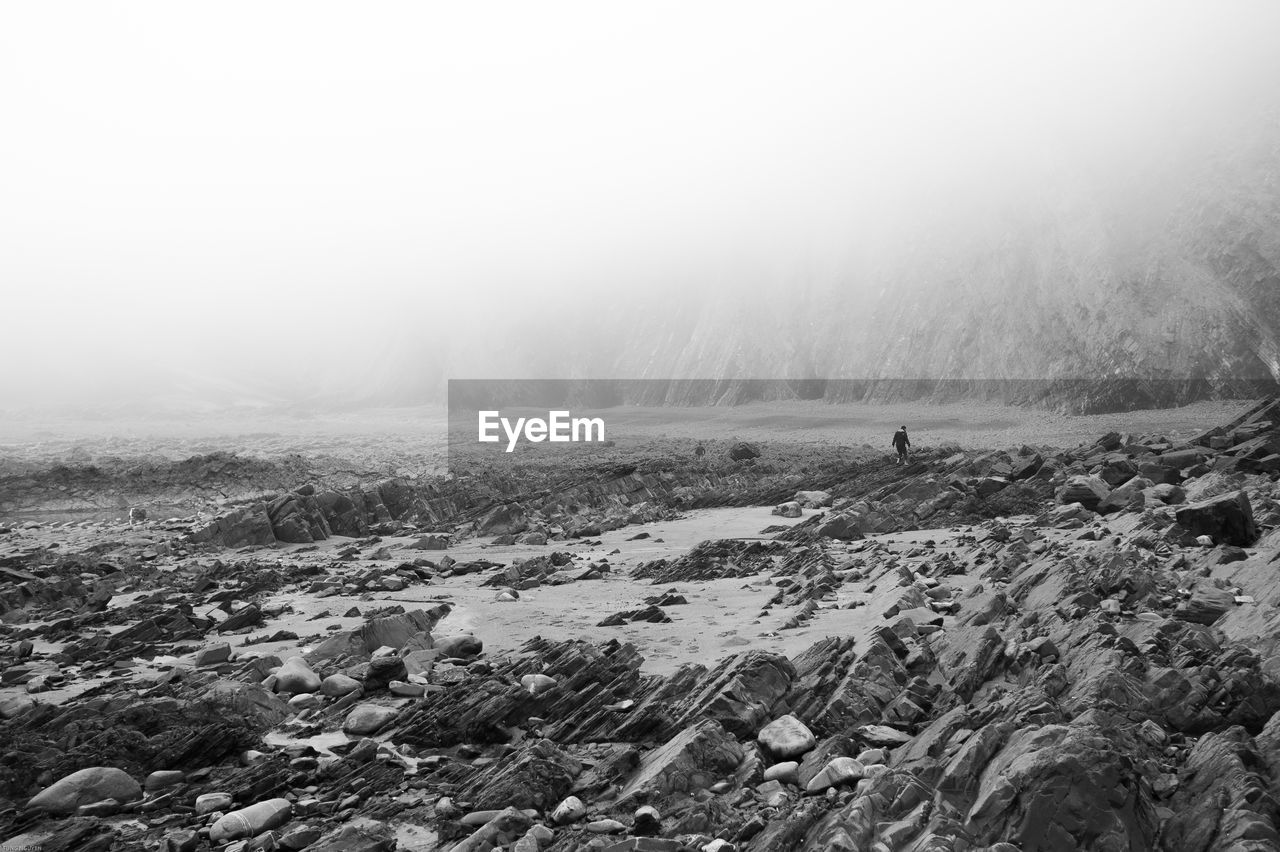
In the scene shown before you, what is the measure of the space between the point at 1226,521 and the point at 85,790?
13.4 m

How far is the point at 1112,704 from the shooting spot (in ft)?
19.9

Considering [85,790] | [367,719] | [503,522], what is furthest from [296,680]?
[503,522]

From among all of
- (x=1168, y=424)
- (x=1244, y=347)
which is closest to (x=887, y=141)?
(x=1244, y=347)

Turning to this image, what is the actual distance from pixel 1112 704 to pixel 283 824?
6704 mm

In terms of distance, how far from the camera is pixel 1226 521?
417 inches

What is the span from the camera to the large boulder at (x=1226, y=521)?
10.4 m

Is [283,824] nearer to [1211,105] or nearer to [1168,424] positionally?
[1168,424]

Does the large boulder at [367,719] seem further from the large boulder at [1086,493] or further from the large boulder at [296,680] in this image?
the large boulder at [1086,493]

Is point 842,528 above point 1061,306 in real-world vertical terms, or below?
below

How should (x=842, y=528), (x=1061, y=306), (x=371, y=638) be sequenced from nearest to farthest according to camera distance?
(x=371, y=638)
(x=842, y=528)
(x=1061, y=306)

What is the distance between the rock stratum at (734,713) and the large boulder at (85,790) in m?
0.02

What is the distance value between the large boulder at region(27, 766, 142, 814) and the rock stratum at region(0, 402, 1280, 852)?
2cm

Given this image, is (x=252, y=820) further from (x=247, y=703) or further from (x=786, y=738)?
(x=786, y=738)

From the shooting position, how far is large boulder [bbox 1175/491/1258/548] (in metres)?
10.4
